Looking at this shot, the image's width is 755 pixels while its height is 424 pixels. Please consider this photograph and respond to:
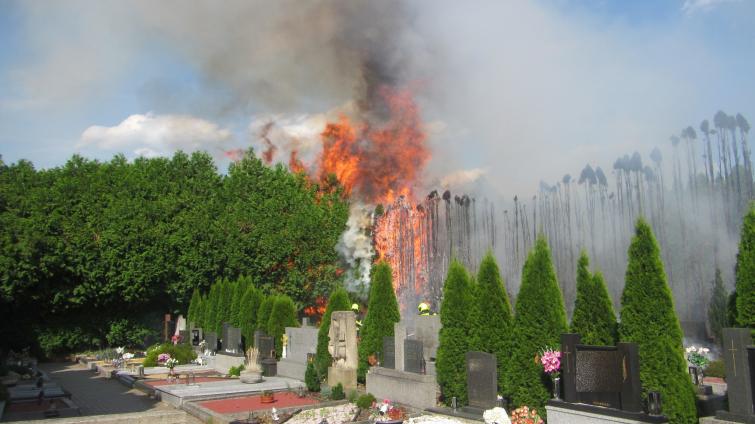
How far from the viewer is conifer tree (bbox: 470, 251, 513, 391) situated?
14812mm

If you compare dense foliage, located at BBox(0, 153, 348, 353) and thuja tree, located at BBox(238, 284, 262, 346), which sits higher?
dense foliage, located at BBox(0, 153, 348, 353)

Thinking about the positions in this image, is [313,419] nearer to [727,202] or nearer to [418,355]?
[418,355]

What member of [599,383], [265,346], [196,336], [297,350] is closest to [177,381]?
[265,346]

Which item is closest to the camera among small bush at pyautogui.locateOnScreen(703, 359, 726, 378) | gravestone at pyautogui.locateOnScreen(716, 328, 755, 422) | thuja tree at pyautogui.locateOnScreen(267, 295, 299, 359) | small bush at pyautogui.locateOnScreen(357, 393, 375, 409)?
gravestone at pyautogui.locateOnScreen(716, 328, 755, 422)

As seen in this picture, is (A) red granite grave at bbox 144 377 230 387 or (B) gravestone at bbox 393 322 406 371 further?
(A) red granite grave at bbox 144 377 230 387

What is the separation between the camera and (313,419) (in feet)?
49.2

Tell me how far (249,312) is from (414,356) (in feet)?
48.0

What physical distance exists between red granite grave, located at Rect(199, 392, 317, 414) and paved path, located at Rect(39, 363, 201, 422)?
125cm

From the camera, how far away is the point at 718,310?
2862cm

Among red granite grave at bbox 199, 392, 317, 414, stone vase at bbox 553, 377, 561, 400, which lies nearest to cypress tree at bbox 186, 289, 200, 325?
red granite grave at bbox 199, 392, 317, 414

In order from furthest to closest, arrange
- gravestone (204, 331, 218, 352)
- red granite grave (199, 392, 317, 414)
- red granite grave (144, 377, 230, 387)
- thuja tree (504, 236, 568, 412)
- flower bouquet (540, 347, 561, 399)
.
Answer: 1. gravestone (204, 331, 218, 352)
2. red granite grave (144, 377, 230, 387)
3. red granite grave (199, 392, 317, 414)
4. thuja tree (504, 236, 568, 412)
5. flower bouquet (540, 347, 561, 399)

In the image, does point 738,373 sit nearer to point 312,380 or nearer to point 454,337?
point 454,337

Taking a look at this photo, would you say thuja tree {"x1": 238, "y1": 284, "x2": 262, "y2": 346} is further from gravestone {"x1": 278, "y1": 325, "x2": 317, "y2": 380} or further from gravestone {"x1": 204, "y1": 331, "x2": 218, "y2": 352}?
gravestone {"x1": 278, "y1": 325, "x2": 317, "y2": 380}

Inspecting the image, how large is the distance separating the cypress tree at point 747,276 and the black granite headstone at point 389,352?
956 centimetres
